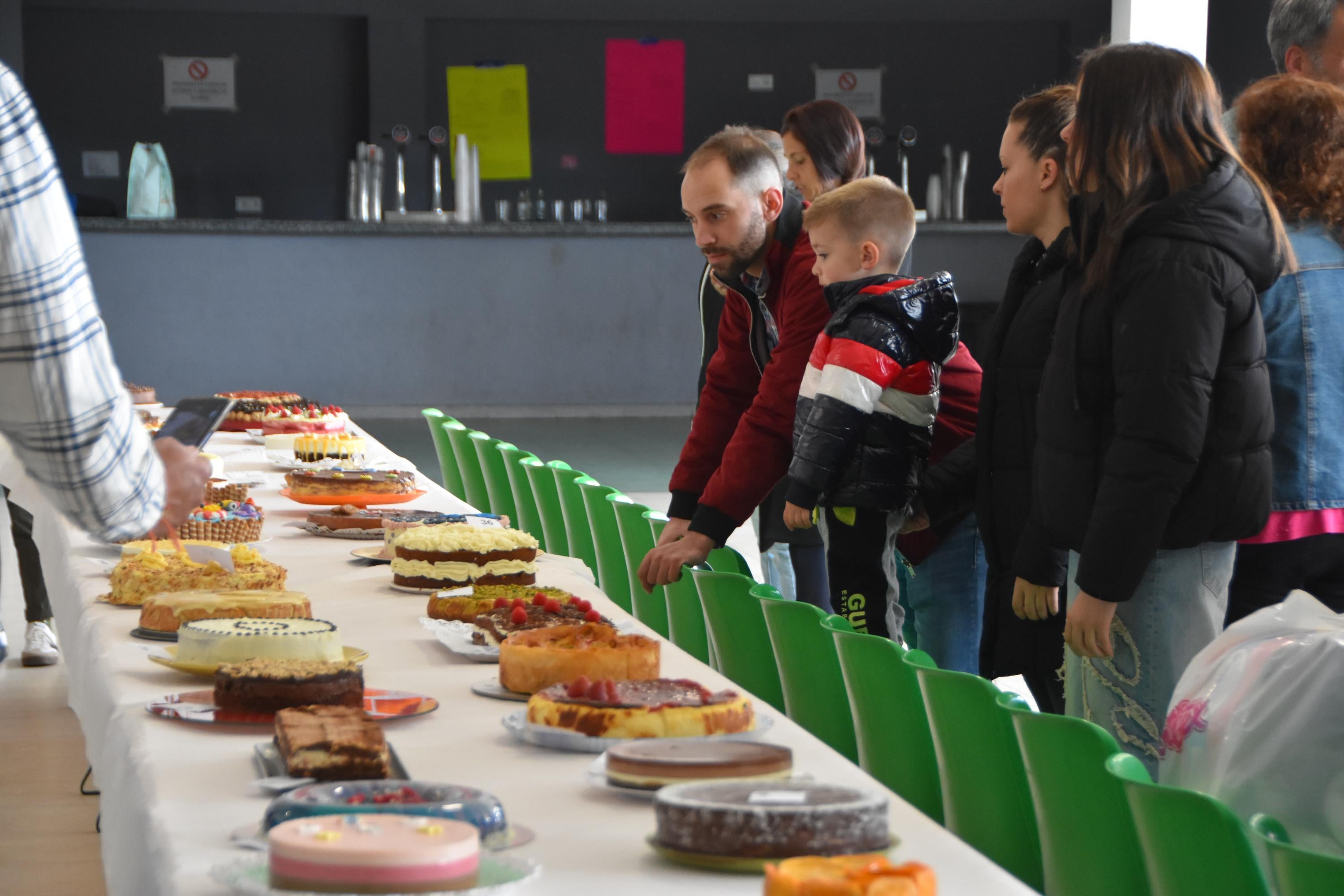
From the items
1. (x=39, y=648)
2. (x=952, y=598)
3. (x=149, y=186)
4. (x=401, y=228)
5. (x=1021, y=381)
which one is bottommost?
(x=39, y=648)

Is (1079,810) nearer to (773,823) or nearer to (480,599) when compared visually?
(773,823)

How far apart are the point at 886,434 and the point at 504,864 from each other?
164 centimetres

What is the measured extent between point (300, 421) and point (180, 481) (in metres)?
2.69

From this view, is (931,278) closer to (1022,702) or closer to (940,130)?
(1022,702)

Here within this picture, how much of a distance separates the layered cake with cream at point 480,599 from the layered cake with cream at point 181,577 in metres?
0.21

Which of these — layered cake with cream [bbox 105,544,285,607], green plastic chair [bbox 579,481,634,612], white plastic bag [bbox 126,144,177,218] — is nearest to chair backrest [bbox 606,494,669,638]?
green plastic chair [bbox 579,481,634,612]

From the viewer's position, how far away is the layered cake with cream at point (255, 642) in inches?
61.6


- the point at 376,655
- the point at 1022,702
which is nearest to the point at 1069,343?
the point at 1022,702

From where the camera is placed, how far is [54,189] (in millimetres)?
1248

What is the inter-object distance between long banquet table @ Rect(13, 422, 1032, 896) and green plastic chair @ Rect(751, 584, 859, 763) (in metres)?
0.20

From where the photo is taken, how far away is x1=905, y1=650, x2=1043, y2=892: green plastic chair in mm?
1483

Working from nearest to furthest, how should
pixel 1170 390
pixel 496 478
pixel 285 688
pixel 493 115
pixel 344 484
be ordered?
pixel 285 688, pixel 1170 390, pixel 344 484, pixel 496 478, pixel 493 115

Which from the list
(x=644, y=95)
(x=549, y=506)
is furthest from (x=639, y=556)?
(x=644, y=95)

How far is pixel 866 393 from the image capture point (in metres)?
2.50
